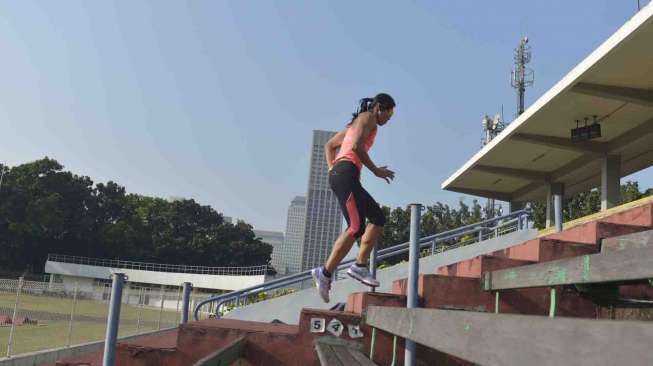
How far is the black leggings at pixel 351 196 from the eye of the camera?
378 cm

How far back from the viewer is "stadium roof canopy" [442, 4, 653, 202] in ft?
29.9

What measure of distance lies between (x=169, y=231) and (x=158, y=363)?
264 feet

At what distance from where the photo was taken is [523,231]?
41.8 feet

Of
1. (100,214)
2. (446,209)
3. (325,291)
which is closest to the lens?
(325,291)

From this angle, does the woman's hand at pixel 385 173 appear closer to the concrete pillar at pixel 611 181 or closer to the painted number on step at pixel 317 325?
the painted number on step at pixel 317 325

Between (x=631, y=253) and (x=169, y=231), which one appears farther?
(x=169, y=231)

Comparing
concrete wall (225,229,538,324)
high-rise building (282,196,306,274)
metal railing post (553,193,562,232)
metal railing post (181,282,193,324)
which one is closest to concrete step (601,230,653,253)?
metal railing post (553,193,562,232)

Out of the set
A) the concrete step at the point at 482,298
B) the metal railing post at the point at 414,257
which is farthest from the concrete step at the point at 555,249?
the metal railing post at the point at 414,257

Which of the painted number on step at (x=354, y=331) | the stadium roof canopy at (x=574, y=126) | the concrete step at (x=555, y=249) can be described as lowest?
the painted number on step at (x=354, y=331)

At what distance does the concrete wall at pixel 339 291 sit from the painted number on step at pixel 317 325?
20.0 feet

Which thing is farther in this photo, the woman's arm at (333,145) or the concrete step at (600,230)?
the woman's arm at (333,145)

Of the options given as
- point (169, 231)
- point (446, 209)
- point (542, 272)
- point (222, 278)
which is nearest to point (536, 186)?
point (542, 272)

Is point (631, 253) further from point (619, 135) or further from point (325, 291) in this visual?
point (619, 135)

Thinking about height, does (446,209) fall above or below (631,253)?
above
